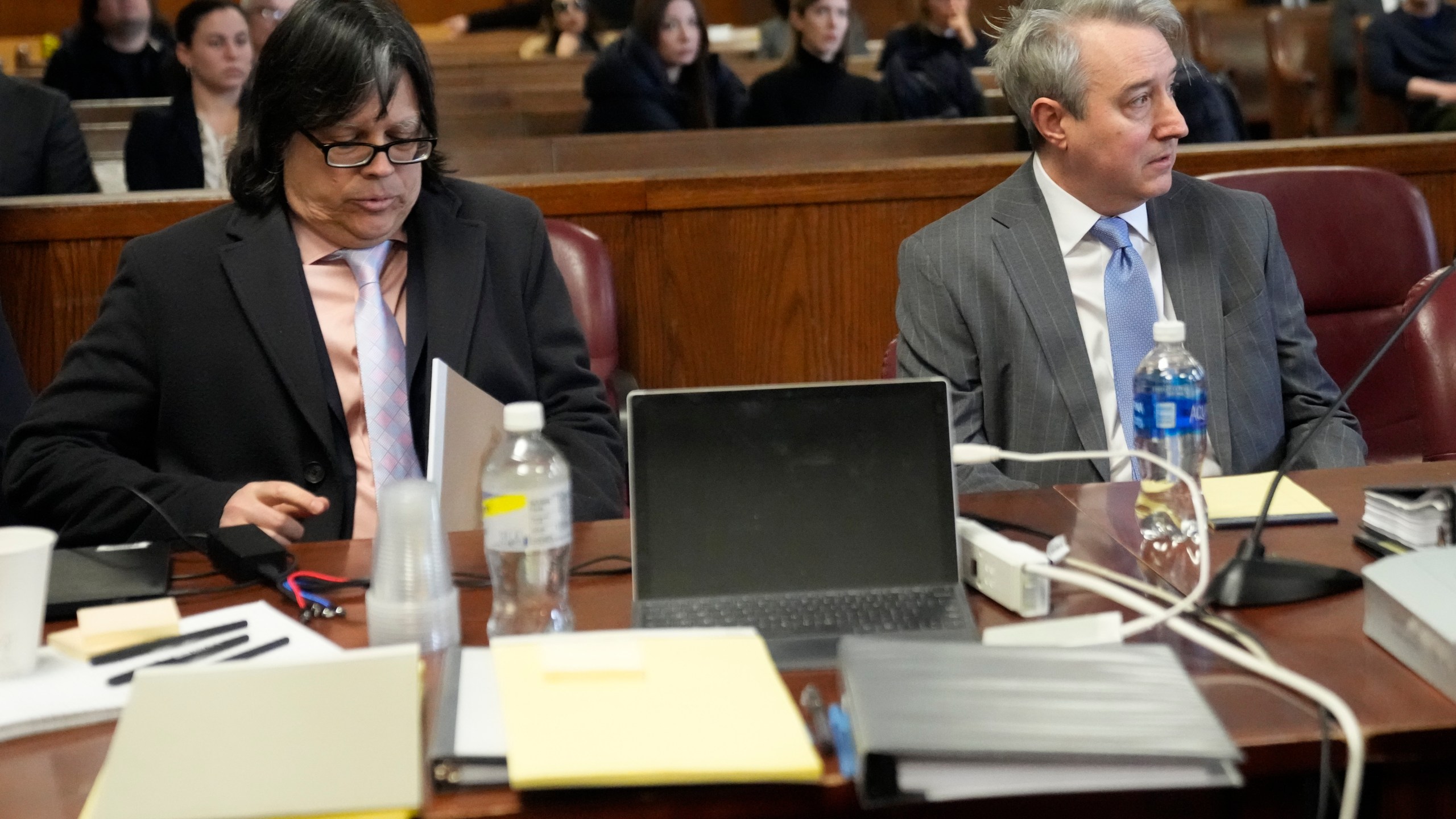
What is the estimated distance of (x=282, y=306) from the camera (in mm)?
1782

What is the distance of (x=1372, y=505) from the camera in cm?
142

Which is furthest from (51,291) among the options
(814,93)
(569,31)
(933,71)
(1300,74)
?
(1300,74)

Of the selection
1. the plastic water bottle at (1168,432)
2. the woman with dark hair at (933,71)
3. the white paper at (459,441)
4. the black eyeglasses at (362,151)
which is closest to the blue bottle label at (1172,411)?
the plastic water bottle at (1168,432)

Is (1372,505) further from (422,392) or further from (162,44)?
(162,44)

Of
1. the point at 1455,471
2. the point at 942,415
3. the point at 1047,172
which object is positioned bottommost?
the point at 1455,471

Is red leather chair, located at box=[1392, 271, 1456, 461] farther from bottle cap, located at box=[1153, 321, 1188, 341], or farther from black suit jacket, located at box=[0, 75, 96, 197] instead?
black suit jacket, located at box=[0, 75, 96, 197]

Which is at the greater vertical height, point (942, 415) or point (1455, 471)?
point (942, 415)

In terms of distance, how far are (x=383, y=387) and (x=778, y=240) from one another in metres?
1.26

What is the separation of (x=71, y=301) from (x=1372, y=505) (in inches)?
89.9

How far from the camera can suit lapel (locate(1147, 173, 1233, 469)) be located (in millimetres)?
1912

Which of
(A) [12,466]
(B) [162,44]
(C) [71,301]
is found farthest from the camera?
(B) [162,44]

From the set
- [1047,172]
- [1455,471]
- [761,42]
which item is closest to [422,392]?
[1047,172]

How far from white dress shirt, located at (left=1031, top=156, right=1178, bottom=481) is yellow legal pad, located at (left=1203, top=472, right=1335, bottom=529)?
0.31 meters

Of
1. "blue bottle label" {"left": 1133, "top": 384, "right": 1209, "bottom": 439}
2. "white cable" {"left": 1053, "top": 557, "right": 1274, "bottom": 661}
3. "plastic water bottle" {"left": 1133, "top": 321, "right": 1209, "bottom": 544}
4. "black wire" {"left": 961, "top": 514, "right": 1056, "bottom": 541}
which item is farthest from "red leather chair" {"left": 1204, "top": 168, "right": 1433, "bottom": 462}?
"white cable" {"left": 1053, "top": 557, "right": 1274, "bottom": 661}
